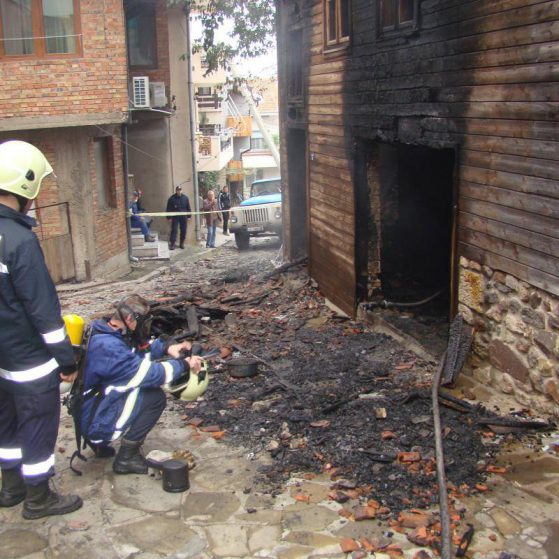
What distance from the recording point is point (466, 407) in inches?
243

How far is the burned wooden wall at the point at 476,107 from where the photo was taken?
561cm

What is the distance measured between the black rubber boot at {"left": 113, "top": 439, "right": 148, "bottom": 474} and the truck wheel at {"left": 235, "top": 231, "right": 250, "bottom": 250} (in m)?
16.0

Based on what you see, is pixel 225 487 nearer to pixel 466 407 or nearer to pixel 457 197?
pixel 466 407

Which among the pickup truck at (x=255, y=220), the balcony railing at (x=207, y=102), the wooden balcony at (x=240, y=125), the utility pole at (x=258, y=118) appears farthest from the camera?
the wooden balcony at (x=240, y=125)

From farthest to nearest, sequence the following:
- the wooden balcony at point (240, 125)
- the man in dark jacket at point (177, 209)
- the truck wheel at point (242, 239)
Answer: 1. the wooden balcony at point (240, 125)
2. the man in dark jacket at point (177, 209)
3. the truck wheel at point (242, 239)

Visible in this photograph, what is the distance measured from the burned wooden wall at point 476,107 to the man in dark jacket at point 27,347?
12.8 feet

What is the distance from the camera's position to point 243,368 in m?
7.70

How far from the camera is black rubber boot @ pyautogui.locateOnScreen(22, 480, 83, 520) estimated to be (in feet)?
15.6

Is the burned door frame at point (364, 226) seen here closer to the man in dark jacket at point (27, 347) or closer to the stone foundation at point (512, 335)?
the stone foundation at point (512, 335)

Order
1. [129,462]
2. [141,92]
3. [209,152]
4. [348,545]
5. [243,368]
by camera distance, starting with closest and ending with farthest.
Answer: [348,545], [129,462], [243,368], [141,92], [209,152]

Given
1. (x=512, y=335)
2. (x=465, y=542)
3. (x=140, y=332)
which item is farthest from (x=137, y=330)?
(x=512, y=335)

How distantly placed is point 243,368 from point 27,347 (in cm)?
341

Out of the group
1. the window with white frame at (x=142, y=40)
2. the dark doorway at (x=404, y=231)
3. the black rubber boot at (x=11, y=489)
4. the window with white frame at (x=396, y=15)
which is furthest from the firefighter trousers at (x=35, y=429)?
the window with white frame at (x=142, y=40)

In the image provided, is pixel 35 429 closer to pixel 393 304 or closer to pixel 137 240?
pixel 393 304
